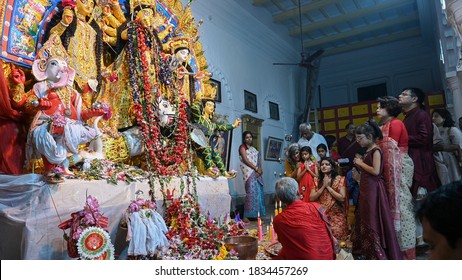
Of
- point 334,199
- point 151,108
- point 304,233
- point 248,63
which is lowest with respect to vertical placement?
point 304,233

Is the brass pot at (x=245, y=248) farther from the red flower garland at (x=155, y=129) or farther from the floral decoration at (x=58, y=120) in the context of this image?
the floral decoration at (x=58, y=120)

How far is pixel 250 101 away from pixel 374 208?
605cm

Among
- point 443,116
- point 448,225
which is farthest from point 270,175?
point 448,225

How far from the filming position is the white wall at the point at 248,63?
25.1 ft

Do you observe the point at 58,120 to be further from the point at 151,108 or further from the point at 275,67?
the point at 275,67

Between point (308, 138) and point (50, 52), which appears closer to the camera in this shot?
point (50, 52)

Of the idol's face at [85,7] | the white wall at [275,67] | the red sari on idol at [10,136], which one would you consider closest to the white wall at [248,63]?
the white wall at [275,67]

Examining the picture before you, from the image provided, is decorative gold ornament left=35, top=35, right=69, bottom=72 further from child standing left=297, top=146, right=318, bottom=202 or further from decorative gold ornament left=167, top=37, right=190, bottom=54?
child standing left=297, top=146, right=318, bottom=202

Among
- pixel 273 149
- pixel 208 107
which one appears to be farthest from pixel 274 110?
pixel 208 107

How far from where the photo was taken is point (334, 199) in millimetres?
4160

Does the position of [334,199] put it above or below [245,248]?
above

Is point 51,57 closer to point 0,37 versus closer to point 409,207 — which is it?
point 0,37

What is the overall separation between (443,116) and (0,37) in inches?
221

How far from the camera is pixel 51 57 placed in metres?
3.33
